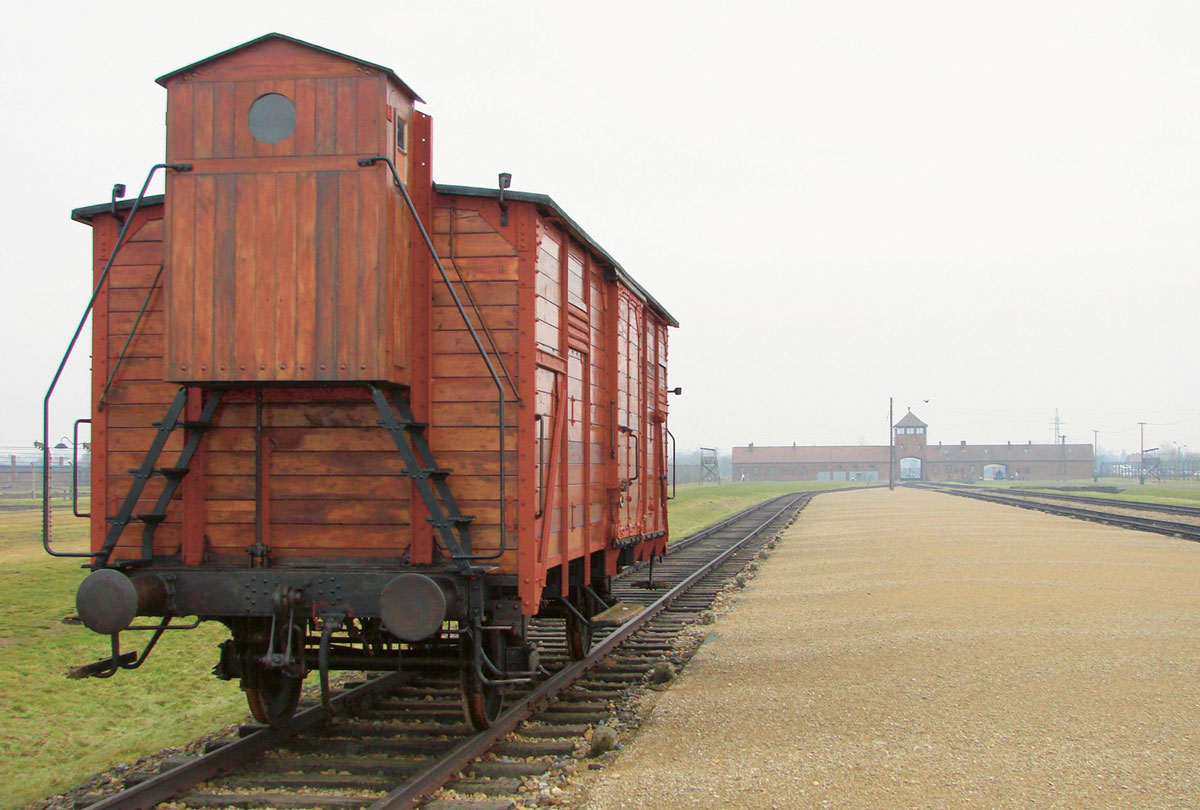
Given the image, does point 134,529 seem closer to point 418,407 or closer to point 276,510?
point 276,510

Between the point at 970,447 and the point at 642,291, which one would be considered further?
the point at 970,447

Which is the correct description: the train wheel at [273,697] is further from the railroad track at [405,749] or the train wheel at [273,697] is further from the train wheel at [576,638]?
the train wheel at [576,638]

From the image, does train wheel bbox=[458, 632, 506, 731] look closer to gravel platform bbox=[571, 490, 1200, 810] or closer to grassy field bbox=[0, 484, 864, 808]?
gravel platform bbox=[571, 490, 1200, 810]

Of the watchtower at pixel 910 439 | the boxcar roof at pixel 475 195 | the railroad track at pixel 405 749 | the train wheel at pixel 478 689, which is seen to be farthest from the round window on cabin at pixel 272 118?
the watchtower at pixel 910 439

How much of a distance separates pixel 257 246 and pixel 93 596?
7.36 ft

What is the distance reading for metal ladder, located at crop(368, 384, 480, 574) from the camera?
6375 millimetres

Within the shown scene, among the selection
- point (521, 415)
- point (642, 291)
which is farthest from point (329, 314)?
point (642, 291)

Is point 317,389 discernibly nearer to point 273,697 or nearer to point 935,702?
point 273,697

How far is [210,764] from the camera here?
6.32m

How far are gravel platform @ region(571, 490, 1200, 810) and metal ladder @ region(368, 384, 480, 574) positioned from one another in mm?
1605

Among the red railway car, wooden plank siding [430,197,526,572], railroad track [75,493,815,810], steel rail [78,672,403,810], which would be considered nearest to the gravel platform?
railroad track [75,493,815,810]

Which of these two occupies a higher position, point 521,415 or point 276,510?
point 521,415

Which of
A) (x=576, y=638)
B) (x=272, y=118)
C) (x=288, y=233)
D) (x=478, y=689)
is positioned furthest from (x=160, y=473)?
(x=576, y=638)

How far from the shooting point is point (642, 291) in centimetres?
1089
